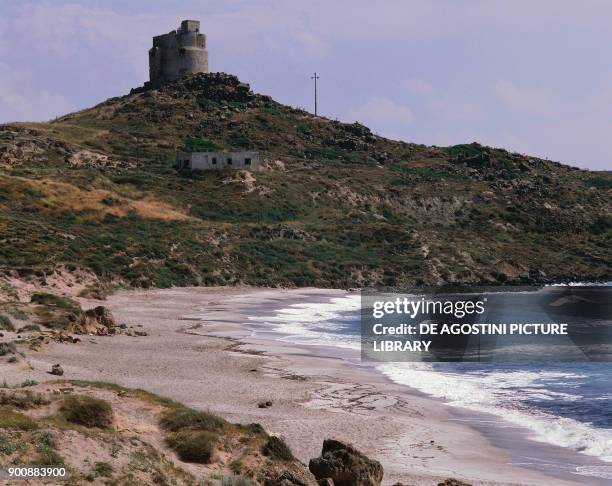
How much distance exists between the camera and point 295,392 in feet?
93.0

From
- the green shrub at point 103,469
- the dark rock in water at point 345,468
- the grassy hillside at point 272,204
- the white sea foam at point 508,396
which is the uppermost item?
the grassy hillside at point 272,204

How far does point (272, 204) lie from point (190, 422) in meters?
85.4

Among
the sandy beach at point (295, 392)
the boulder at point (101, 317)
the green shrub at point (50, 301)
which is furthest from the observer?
the green shrub at point (50, 301)

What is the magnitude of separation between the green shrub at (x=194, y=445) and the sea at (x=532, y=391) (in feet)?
27.7

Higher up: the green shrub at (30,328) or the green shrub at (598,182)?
the green shrub at (598,182)

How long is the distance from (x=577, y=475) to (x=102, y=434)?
1035 cm

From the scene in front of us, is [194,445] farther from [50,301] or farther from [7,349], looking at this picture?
[50,301]

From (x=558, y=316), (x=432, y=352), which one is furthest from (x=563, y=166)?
(x=432, y=352)

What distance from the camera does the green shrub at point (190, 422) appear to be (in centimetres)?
1864

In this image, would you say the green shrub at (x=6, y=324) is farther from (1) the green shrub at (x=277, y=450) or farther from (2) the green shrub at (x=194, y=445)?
(1) the green shrub at (x=277, y=450)

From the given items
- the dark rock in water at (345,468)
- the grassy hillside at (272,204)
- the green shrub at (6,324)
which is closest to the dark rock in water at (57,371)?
the green shrub at (6,324)

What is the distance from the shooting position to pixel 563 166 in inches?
5955

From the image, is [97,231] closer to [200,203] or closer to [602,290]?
[200,203]

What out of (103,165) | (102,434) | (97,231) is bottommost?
(102,434)
